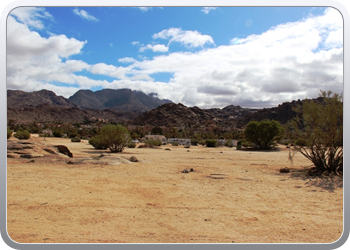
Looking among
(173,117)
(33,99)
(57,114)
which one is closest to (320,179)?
(173,117)

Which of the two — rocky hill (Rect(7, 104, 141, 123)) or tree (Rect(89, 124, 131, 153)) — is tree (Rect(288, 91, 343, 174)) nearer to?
tree (Rect(89, 124, 131, 153))

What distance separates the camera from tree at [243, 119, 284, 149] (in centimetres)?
4359

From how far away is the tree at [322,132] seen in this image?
38.9 ft

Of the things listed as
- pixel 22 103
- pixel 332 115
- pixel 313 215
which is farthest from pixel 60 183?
pixel 22 103

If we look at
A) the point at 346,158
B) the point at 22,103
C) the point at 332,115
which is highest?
the point at 22,103

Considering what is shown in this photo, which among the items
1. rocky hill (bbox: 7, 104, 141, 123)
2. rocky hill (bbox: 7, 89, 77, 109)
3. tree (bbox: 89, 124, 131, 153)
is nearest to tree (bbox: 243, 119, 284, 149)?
tree (bbox: 89, 124, 131, 153)

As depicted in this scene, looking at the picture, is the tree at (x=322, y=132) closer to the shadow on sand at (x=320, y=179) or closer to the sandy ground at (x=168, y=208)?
the shadow on sand at (x=320, y=179)

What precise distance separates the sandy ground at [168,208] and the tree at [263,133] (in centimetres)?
3295

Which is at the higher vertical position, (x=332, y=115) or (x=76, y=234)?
(x=332, y=115)

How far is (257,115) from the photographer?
108938 mm

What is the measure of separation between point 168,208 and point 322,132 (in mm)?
9454

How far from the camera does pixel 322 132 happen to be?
12508 mm

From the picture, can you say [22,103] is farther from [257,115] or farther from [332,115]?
[332,115]

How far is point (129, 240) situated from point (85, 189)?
4898mm
